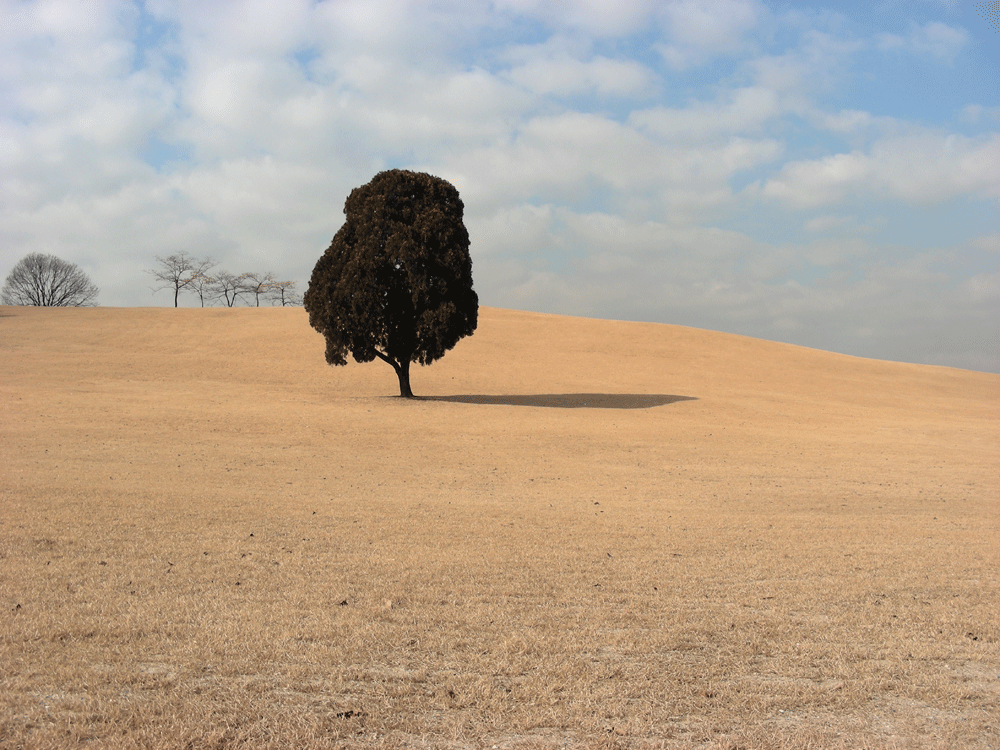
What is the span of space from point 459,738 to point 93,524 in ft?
28.1

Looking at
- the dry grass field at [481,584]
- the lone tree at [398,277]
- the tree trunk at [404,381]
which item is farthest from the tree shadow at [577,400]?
the dry grass field at [481,584]

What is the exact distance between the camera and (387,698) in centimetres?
540

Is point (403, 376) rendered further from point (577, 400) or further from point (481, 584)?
point (481, 584)

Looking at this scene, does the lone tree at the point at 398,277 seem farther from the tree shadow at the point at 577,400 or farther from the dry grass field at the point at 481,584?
the dry grass field at the point at 481,584

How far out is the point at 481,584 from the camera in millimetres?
8664

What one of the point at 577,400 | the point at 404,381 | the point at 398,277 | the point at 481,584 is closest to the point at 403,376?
the point at 404,381

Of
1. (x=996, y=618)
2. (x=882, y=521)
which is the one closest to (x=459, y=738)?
(x=996, y=618)

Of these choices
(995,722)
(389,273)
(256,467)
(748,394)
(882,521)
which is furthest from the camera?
(748,394)

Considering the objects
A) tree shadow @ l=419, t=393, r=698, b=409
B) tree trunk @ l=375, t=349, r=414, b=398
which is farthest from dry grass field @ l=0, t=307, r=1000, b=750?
tree trunk @ l=375, t=349, r=414, b=398

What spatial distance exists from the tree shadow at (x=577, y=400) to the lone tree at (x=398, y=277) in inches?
112

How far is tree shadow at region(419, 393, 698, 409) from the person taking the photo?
33375 mm

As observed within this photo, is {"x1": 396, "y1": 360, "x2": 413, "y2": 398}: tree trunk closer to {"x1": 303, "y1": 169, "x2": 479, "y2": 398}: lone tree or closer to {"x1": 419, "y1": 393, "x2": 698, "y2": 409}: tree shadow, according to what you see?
{"x1": 303, "y1": 169, "x2": 479, "y2": 398}: lone tree

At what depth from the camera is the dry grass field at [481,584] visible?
17.1 feet

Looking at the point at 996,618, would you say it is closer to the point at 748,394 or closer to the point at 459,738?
the point at 459,738
